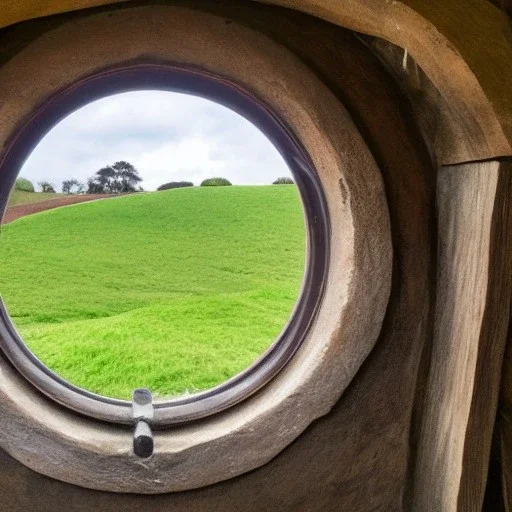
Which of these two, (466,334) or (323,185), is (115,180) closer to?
(323,185)

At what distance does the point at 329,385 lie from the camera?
1114 mm

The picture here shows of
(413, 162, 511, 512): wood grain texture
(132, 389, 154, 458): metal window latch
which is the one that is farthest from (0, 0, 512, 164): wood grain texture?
(132, 389, 154, 458): metal window latch

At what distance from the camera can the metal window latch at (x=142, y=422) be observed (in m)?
1.09

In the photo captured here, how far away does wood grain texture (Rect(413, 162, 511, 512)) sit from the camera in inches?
36.3

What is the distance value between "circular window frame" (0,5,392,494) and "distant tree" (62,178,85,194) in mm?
1098

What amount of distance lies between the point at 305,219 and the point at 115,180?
3.67 ft

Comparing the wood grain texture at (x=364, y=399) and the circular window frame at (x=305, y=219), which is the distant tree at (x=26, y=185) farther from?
the wood grain texture at (x=364, y=399)

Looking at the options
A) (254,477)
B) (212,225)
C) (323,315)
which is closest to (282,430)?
(254,477)

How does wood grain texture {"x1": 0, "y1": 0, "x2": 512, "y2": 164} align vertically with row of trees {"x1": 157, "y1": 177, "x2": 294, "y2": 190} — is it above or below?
below

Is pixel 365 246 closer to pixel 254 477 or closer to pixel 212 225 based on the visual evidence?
pixel 254 477

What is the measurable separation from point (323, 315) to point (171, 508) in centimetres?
44

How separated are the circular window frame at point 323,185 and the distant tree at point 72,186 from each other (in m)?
1.10

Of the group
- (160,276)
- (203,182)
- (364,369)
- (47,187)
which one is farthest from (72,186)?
(160,276)

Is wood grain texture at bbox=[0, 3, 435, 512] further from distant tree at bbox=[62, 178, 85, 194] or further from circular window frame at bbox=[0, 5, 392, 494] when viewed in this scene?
distant tree at bbox=[62, 178, 85, 194]
